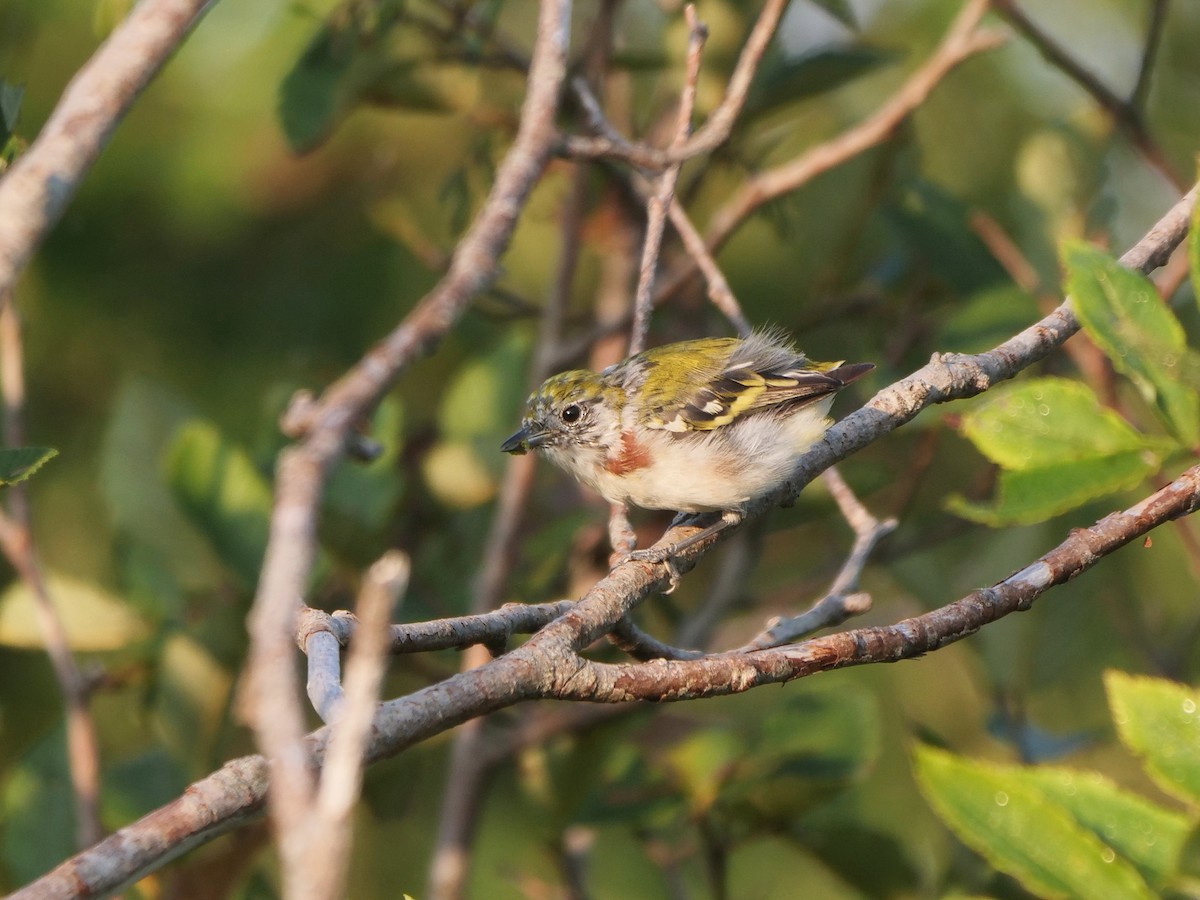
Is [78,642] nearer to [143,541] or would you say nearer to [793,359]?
[143,541]

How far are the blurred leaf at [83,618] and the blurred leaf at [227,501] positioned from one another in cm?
43

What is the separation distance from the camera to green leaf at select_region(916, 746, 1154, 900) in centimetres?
199

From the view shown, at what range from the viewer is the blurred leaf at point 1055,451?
2260 millimetres

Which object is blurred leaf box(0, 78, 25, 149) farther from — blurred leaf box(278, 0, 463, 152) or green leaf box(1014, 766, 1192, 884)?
green leaf box(1014, 766, 1192, 884)

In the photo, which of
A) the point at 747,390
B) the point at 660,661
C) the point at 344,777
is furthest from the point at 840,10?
the point at 344,777

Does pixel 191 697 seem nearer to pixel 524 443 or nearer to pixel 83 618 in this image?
pixel 83 618

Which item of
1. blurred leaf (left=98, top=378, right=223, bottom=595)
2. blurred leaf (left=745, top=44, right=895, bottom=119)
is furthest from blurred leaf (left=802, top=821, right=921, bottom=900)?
blurred leaf (left=745, top=44, right=895, bottom=119)

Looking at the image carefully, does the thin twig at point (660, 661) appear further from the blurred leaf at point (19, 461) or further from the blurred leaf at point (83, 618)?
the blurred leaf at point (83, 618)

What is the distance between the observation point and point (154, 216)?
234 inches

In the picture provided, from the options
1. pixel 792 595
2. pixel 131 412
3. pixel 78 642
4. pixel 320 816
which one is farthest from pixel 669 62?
pixel 320 816

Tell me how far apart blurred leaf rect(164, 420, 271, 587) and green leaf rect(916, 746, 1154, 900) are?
224 cm

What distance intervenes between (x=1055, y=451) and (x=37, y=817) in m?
2.98

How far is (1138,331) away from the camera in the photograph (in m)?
2.11

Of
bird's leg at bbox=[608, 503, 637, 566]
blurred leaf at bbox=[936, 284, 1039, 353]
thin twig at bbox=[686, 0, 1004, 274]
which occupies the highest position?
thin twig at bbox=[686, 0, 1004, 274]
